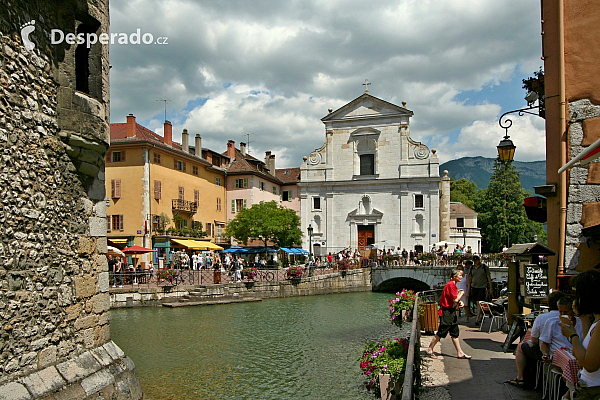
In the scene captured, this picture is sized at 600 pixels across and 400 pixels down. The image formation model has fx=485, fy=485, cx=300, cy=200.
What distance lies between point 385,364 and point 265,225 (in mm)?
32304

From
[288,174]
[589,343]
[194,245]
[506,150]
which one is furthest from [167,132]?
[589,343]

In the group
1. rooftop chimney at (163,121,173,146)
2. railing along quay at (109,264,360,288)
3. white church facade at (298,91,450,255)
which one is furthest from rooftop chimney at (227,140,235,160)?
railing along quay at (109,264,360,288)

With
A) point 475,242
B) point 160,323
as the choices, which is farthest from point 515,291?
point 475,242

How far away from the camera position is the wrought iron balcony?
38.8 meters

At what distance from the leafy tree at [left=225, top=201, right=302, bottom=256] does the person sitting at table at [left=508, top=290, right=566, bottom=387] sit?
32.7 metres

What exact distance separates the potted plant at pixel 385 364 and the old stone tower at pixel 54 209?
4.00 m

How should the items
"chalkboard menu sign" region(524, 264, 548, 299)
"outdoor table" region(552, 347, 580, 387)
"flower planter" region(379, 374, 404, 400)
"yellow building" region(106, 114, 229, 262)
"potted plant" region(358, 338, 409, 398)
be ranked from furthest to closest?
"yellow building" region(106, 114, 229, 262), "chalkboard menu sign" region(524, 264, 548, 299), "potted plant" region(358, 338, 409, 398), "flower planter" region(379, 374, 404, 400), "outdoor table" region(552, 347, 580, 387)

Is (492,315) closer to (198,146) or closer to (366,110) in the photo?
(366,110)

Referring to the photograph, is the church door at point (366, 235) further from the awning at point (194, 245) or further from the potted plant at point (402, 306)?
the potted plant at point (402, 306)

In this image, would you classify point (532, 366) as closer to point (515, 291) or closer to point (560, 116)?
point (515, 291)

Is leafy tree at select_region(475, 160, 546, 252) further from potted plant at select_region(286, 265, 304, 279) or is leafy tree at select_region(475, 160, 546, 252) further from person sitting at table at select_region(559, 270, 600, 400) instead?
person sitting at table at select_region(559, 270, 600, 400)

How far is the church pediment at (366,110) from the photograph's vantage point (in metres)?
44.0

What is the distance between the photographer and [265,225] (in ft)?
128

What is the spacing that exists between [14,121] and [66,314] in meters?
2.79
